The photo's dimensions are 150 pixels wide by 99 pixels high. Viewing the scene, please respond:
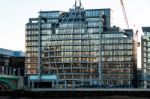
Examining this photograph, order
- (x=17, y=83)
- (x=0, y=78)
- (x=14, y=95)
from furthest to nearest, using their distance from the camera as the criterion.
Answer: (x=17, y=83), (x=0, y=78), (x=14, y=95)

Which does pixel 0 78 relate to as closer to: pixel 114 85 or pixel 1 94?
pixel 114 85

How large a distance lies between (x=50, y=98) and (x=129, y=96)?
15831 millimetres

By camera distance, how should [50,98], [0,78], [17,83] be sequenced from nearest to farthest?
[50,98] < [0,78] < [17,83]

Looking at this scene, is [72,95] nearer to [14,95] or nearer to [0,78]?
[14,95]

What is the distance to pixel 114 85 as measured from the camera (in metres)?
198

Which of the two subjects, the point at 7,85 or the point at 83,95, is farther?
the point at 7,85

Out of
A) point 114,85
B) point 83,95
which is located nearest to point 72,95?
point 83,95

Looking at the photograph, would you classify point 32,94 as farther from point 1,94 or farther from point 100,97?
point 100,97

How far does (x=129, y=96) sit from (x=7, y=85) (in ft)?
306

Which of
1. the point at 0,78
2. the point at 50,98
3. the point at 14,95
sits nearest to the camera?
the point at 50,98

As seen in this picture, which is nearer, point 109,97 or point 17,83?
point 109,97

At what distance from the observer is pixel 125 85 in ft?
650

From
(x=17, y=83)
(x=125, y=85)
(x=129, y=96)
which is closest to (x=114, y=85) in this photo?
(x=125, y=85)

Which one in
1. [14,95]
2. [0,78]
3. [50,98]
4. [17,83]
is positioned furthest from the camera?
[17,83]
